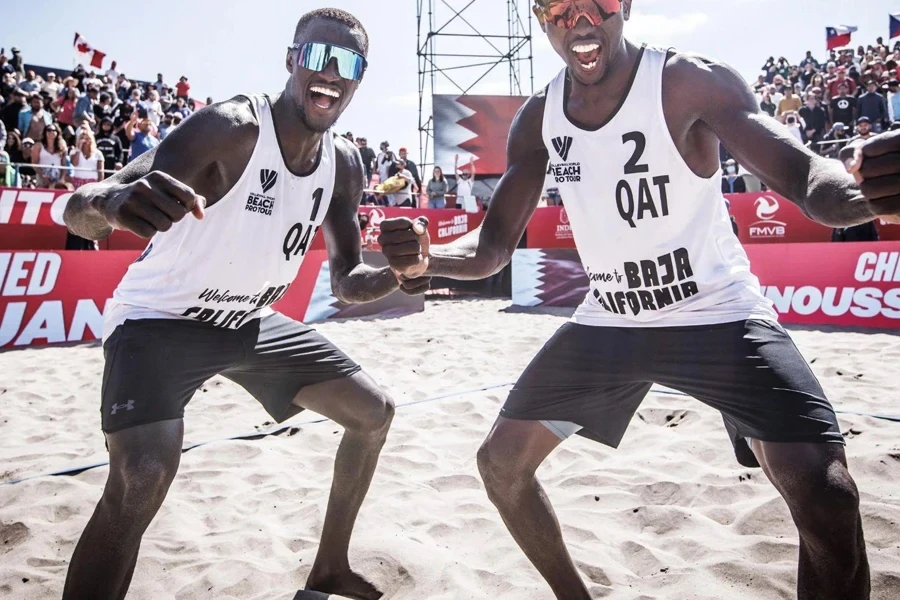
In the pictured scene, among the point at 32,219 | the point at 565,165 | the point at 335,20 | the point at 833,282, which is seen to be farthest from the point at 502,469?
the point at 32,219

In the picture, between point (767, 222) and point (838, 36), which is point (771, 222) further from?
point (838, 36)

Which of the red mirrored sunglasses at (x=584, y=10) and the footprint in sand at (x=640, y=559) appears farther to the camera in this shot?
the footprint in sand at (x=640, y=559)

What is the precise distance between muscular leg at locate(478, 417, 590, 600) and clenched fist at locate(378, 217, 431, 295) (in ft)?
2.28

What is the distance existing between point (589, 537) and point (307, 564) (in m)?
1.26

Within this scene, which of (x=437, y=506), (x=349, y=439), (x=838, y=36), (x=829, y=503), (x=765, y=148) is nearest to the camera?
(x=829, y=503)

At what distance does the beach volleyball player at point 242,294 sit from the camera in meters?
2.29

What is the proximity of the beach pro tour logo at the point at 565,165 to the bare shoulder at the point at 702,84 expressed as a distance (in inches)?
15.1

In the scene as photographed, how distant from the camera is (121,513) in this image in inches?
87.9

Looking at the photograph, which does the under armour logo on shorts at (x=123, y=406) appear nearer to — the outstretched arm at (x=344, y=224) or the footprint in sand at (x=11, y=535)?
the outstretched arm at (x=344, y=224)

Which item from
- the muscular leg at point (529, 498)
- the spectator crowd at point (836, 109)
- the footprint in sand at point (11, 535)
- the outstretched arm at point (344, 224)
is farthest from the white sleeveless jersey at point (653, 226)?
the spectator crowd at point (836, 109)

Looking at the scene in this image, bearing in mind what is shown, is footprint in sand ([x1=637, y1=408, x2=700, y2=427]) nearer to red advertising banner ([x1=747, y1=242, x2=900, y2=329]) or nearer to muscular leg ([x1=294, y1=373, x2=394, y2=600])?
muscular leg ([x1=294, y1=373, x2=394, y2=600])

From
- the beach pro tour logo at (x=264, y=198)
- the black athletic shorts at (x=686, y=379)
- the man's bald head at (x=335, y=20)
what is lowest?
the black athletic shorts at (x=686, y=379)

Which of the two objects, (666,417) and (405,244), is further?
(666,417)

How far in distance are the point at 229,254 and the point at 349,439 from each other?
3.11 feet
